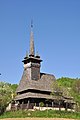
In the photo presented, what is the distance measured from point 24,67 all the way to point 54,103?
11383 mm

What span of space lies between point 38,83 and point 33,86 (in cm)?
258

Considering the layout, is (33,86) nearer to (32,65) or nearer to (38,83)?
(38,83)

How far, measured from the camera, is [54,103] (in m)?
65.6

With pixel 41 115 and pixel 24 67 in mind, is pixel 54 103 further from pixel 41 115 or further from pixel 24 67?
pixel 41 115

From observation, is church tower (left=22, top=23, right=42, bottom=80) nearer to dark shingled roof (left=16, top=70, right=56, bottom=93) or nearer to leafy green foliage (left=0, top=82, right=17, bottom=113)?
dark shingled roof (left=16, top=70, right=56, bottom=93)

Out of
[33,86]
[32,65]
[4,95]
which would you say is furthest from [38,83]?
[4,95]

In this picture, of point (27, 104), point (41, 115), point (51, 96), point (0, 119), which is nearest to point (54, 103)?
point (51, 96)

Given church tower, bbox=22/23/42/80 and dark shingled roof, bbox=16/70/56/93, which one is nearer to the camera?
dark shingled roof, bbox=16/70/56/93

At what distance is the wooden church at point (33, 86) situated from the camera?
208 ft

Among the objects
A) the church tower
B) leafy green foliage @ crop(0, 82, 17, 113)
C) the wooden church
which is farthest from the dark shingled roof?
leafy green foliage @ crop(0, 82, 17, 113)

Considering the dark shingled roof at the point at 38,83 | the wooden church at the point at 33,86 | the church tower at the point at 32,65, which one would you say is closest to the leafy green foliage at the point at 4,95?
Answer: the wooden church at the point at 33,86

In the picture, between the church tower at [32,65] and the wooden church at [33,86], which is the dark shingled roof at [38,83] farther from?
the church tower at [32,65]

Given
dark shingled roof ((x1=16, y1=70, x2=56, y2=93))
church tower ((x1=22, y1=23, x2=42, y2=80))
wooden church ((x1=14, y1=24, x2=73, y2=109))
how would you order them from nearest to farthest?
1. wooden church ((x1=14, y1=24, x2=73, y2=109))
2. dark shingled roof ((x1=16, y1=70, x2=56, y2=93))
3. church tower ((x1=22, y1=23, x2=42, y2=80))

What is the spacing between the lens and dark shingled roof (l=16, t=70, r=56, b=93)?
65.2 m
